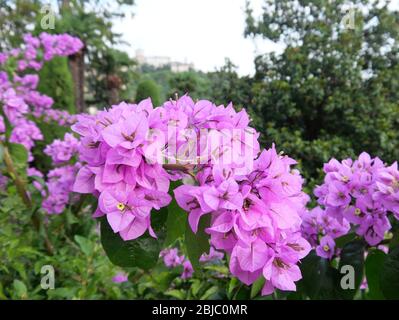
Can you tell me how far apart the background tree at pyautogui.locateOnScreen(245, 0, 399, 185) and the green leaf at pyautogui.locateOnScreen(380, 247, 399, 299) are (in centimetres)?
267

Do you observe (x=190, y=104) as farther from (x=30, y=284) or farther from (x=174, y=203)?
(x=30, y=284)

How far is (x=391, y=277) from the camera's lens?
28.3 inches

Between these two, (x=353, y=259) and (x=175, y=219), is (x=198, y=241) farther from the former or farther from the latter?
(x=353, y=259)

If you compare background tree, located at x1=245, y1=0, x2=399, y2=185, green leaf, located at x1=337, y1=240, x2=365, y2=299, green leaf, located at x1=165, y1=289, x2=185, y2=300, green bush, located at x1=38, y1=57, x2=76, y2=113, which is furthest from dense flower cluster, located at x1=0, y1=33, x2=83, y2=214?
green bush, located at x1=38, y1=57, x2=76, y2=113

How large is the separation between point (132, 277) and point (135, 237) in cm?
105

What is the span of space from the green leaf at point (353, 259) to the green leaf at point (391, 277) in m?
0.12

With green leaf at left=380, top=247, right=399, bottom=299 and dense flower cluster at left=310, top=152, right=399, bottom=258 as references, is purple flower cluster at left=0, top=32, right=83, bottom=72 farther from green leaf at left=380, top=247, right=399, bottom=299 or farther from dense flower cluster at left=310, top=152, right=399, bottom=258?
green leaf at left=380, top=247, right=399, bottom=299

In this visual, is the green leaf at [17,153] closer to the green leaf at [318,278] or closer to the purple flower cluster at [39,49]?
the green leaf at [318,278]

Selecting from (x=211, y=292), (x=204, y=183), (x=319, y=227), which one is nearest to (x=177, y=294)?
(x=211, y=292)

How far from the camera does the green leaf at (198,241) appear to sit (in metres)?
0.58

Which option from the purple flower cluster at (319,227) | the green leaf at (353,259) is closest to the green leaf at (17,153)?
the purple flower cluster at (319,227)

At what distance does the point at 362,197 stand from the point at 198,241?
0.43 m

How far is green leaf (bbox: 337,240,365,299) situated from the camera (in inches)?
33.7

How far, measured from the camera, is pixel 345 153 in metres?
3.53
